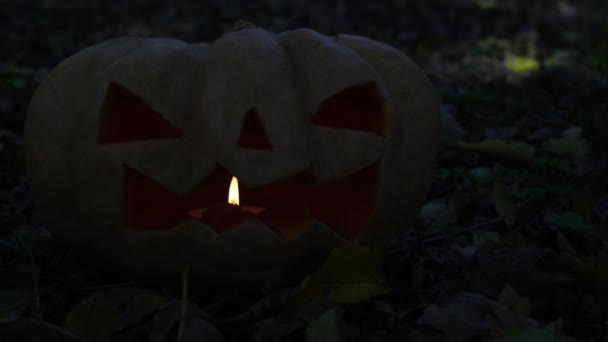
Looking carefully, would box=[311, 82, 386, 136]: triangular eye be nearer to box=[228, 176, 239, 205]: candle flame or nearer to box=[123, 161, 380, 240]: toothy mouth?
box=[123, 161, 380, 240]: toothy mouth

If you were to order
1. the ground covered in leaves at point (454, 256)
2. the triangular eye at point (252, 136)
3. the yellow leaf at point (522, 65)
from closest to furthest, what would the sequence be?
the ground covered in leaves at point (454, 256) → the triangular eye at point (252, 136) → the yellow leaf at point (522, 65)

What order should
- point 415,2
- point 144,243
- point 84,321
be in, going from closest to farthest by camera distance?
point 84,321, point 144,243, point 415,2

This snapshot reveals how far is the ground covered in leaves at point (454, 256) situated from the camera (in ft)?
5.87

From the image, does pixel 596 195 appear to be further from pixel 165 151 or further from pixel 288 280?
pixel 165 151

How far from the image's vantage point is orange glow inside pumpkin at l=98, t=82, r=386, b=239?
194 cm

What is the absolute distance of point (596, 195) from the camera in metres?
2.73

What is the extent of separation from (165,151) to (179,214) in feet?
0.85

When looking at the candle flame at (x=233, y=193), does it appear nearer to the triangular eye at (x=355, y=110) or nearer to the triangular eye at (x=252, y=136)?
the triangular eye at (x=252, y=136)

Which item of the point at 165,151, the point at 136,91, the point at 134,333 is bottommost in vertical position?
the point at 134,333

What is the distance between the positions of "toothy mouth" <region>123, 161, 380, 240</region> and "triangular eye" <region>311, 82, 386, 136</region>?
0.12 metres

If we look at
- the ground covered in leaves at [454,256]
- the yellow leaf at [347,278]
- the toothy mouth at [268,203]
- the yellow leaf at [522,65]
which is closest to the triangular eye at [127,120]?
the toothy mouth at [268,203]

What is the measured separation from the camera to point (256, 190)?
2.14m

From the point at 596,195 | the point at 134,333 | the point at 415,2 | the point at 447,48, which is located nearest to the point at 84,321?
the point at 134,333

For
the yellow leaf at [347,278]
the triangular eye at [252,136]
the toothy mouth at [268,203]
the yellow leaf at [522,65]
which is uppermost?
the triangular eye at [252,136]
